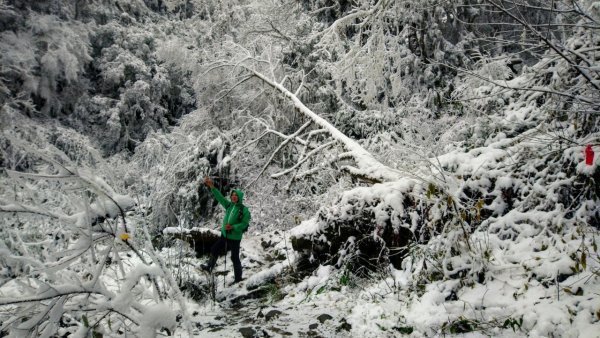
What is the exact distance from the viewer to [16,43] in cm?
1238

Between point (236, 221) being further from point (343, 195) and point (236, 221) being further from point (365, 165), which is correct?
point (365, 165)

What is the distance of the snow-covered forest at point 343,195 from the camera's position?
2.02 metres

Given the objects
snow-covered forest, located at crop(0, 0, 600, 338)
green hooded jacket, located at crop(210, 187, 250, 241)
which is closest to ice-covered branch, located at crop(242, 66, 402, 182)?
snow-covered forest, located at crop(0, 0, 600, 338)

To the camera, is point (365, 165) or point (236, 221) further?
point (365, 165)

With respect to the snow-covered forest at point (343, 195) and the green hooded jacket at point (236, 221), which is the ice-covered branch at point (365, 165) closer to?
the snow-covered forest at point (343, 195)

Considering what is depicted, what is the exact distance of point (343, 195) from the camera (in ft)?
16.3

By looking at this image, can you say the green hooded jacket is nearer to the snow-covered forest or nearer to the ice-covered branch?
the snow-covered forest

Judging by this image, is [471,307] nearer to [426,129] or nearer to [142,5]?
[426,129]

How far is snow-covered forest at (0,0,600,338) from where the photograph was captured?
2.02 m

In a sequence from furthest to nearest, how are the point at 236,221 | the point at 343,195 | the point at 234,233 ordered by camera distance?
the point at 236,221 → the point at 234,233 → the point at 343,195

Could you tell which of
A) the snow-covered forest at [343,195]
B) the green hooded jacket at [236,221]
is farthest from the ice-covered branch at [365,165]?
the green hooded jacket at [236,221]

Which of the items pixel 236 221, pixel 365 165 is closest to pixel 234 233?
pixel 236 221

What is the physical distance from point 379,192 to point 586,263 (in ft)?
7.11

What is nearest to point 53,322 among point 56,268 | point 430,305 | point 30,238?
point 56,268
